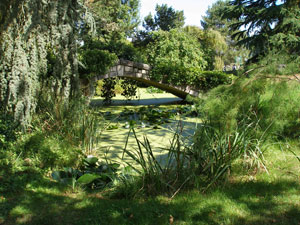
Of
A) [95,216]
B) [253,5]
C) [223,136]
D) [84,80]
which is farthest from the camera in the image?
[253,5]

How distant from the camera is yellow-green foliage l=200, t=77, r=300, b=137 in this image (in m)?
2.96

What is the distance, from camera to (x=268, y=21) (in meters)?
12.0

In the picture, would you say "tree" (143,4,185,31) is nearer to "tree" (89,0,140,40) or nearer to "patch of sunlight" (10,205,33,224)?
"tree" (89,0,140,40)

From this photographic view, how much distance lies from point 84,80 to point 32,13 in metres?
3.69

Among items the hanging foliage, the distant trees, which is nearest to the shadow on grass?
the hanging foliage

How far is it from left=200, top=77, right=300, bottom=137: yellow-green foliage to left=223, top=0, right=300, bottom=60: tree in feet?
27.1

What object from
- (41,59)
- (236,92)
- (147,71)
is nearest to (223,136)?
(236,92)

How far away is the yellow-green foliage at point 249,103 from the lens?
296cm

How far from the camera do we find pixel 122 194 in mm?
2562

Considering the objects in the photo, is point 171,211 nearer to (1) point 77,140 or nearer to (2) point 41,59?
(1) point 77,140

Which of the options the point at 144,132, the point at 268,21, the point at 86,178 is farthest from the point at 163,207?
the point at 268,21

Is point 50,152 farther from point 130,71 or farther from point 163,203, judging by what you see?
point 130,71

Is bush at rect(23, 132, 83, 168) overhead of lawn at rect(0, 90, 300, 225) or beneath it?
overhead

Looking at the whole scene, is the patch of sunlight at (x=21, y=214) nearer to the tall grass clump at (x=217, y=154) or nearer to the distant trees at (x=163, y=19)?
the tall grass clump at (x=217, y=154)
